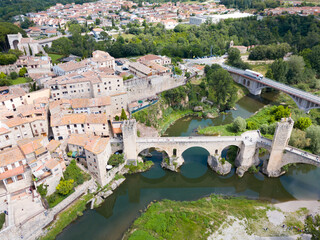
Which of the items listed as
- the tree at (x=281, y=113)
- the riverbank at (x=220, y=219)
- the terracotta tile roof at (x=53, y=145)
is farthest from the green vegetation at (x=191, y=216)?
the tree at (x=281, y=113)

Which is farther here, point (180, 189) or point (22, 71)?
point (22, 71)

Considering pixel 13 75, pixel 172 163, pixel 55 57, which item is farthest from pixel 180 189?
pixel 55 57

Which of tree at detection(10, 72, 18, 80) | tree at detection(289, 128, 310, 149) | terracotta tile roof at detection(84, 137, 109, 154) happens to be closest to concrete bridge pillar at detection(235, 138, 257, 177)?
tree at detection(289, 128, 310, 149)

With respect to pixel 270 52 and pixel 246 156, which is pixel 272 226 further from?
pixel 270 52

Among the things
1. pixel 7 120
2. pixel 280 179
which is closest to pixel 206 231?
pixel 280 179

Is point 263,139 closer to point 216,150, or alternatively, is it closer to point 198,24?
point 216,150

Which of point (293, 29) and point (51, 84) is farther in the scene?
point (293, 29)
